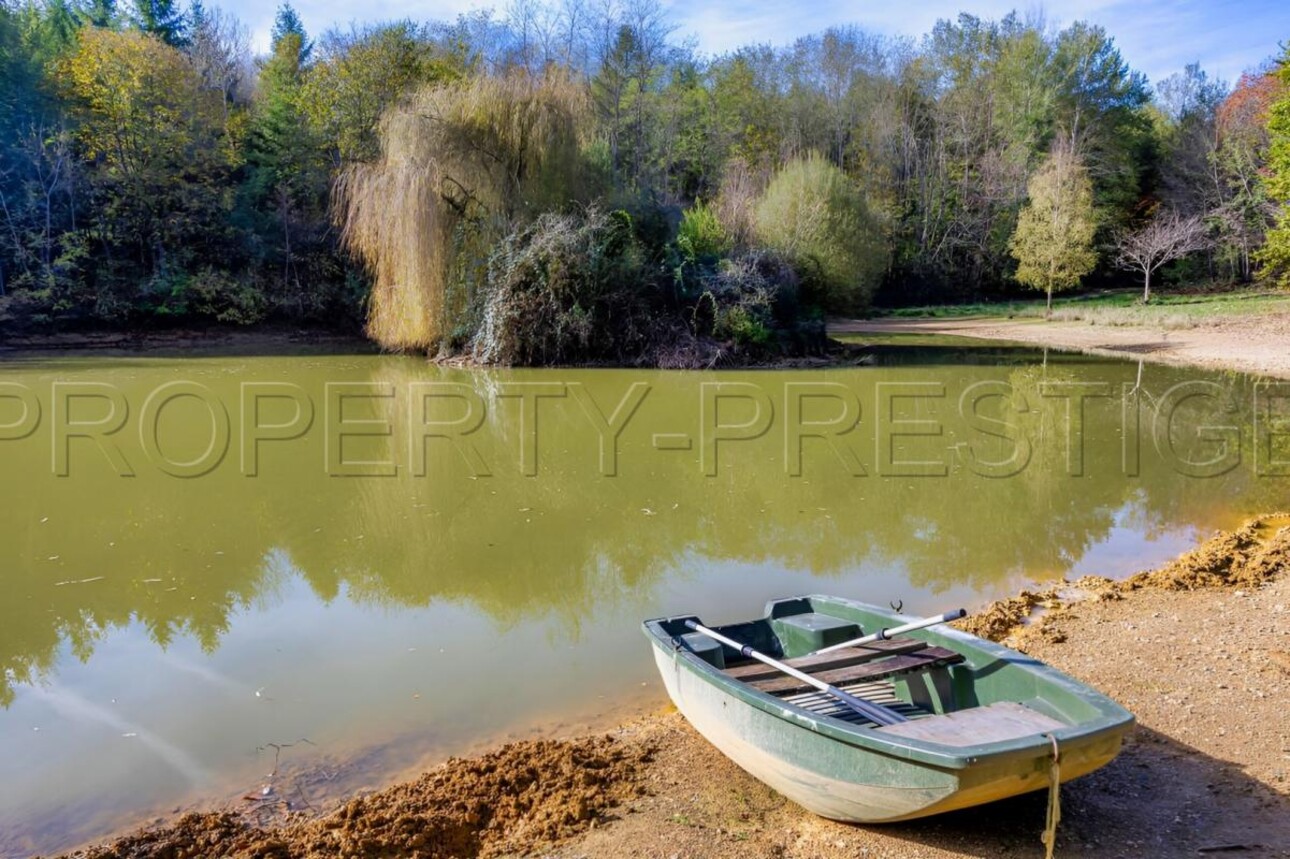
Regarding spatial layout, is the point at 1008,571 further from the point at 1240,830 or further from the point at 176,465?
the point at 176,465

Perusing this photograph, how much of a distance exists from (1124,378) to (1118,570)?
13.9 metres

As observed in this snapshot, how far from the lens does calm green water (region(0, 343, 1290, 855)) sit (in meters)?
4.70

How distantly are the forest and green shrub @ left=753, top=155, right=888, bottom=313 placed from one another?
5.2 inches

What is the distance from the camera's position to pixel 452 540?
26.1 feet

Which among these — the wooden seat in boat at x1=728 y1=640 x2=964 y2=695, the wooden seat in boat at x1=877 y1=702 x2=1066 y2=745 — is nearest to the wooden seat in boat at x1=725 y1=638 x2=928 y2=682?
the wooden seat in boat at x1=728 y1=640 x2=964 y2=695

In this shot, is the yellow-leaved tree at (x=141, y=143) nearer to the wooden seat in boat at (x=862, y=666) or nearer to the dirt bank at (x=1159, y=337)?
the dirt bank at (x=1159, y=337)

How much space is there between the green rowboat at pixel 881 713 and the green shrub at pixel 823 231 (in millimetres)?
21111

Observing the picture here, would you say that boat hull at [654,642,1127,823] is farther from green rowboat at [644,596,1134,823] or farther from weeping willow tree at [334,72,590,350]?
weeping willow tree at [334,72,590,350]

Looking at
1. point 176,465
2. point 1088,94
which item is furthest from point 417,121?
point 1088,94

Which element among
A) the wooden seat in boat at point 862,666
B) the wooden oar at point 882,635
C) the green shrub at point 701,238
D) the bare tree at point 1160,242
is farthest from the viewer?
the bare tree at point 1160,242

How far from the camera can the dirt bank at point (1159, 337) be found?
21.3 meters

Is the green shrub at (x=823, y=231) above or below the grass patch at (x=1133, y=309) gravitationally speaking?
above

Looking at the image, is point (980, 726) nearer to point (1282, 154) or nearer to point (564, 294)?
point (564, 294)

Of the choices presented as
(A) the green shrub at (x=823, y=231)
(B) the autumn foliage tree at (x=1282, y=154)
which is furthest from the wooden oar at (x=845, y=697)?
(B) the autumn foliage tree at (x=1282, y=154)
